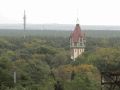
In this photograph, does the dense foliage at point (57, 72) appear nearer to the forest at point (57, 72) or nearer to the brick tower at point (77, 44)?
the forest at point (57, 72)

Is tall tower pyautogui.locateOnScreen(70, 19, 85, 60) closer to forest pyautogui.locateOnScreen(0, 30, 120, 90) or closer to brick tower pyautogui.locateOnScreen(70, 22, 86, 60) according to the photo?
brick tower pyautogui.locateOnScreen(70, 22, 86, 60)

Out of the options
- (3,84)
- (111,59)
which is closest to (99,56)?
(111,59)

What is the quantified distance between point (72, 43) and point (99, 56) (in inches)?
242

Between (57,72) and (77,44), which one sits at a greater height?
(77,44)

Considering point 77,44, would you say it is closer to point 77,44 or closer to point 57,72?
point 77,44

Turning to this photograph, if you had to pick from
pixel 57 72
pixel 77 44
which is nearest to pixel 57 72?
pixel 57 72

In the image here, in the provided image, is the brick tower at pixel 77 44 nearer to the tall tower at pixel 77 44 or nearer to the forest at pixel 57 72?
the tall tower at pixel 77 44

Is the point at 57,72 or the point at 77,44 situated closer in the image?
the point at 57,72

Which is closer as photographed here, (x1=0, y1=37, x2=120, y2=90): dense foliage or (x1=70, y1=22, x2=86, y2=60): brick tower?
(x1=0, y1=37, x2=120, y2=90): dense foliage

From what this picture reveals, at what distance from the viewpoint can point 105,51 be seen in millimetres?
68312

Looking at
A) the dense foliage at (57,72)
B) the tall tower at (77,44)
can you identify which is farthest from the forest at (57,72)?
the tall tower at (77,44)

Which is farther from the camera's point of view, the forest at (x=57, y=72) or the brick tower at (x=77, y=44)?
the brick tower at (x=77, y=44)

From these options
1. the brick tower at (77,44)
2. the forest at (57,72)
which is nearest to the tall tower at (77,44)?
the brick tower at (77,44)

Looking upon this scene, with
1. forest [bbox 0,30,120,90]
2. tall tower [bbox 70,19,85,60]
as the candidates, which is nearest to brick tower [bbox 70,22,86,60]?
tall tower [bbox 70,19,85,60]
